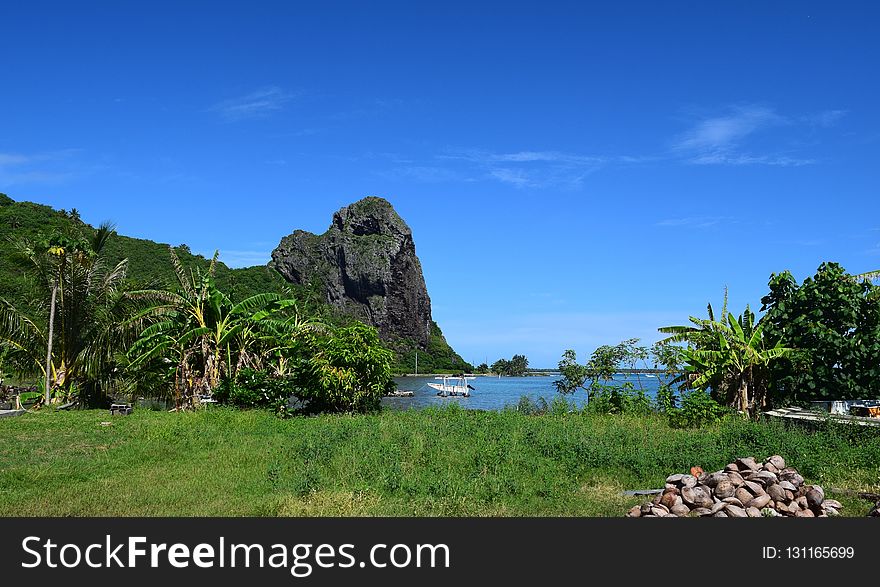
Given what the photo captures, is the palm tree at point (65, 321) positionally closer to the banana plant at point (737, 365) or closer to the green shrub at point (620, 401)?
the green shrub at point (620, 401)

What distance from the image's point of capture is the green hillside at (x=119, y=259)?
89.6ft

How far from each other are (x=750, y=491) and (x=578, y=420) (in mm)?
7264

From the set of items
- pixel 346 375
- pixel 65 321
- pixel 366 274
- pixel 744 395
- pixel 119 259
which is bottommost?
pixel 744 395

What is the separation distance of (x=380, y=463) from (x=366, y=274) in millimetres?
143949

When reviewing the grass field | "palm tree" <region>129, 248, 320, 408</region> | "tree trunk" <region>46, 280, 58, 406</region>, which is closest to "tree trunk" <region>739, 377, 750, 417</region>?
the grass field

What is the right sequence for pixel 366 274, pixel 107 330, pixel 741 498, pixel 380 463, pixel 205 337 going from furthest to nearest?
1. pixel 366 274
2. pixel 107 330
3. pixel 205 337
4. pixel 380 463
5. pixel 741 498

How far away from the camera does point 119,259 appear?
169ft

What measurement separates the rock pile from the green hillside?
15996 millimetres

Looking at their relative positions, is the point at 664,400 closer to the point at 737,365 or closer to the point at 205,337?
the point at 737,365

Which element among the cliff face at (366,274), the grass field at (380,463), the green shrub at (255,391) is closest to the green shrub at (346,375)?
the green shrub at (255,391)

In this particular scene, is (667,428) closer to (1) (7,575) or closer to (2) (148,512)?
(2) (148,512)

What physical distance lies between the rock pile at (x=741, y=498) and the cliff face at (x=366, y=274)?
140 metres

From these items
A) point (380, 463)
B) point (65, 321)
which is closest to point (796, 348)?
point (380, 463)

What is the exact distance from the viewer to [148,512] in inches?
299
